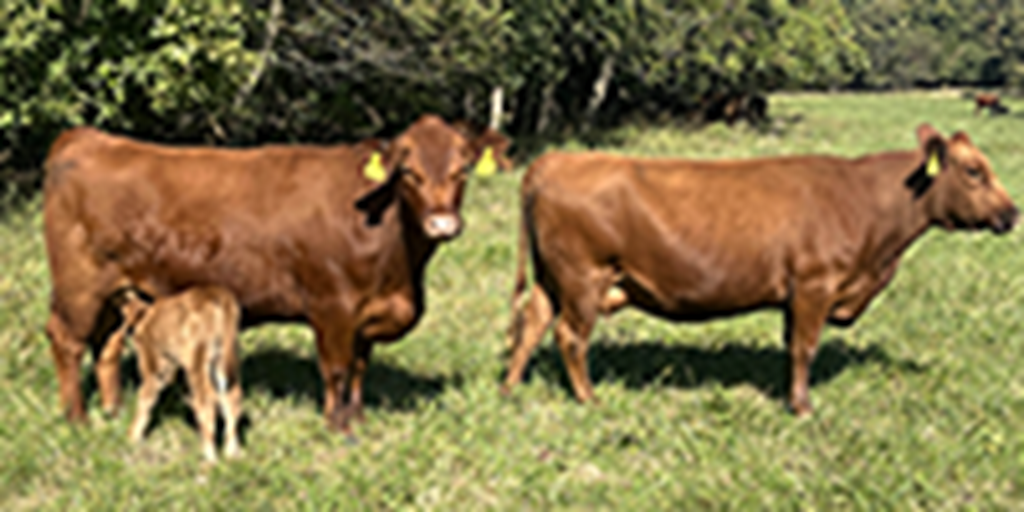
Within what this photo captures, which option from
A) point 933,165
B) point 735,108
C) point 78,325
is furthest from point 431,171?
point 735,108

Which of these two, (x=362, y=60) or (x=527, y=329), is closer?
(x=527, y=329)

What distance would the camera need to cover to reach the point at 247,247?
21.5 ft

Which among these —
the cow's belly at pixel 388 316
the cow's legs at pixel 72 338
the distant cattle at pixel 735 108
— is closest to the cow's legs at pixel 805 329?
the cow's belly at pixel 388 316

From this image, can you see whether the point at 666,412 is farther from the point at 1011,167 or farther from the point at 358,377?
the point at 1011,167

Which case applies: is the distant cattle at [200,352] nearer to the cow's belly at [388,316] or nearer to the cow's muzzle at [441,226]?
the cow's belly at [388,316]

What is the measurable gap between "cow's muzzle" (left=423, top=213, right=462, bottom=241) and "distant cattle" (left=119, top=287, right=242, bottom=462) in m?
1.32

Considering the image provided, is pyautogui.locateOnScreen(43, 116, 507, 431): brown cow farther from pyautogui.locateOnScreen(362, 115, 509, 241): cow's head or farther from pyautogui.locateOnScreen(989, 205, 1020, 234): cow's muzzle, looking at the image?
pyautogui.locateOnScreen(989, 205, 1020, 234): cow's muzzle

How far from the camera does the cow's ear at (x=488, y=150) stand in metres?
6.63

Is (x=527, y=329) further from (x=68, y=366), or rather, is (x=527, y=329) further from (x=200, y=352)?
(x=68, y=366)

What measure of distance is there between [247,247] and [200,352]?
2.76 feet

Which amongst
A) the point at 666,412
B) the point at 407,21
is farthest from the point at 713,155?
the point at 666,412

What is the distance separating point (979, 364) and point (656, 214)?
9.82ft

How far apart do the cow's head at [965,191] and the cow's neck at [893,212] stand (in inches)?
3.6

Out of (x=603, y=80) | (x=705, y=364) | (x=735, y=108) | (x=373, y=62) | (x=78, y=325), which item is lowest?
(x=735, y=108)
